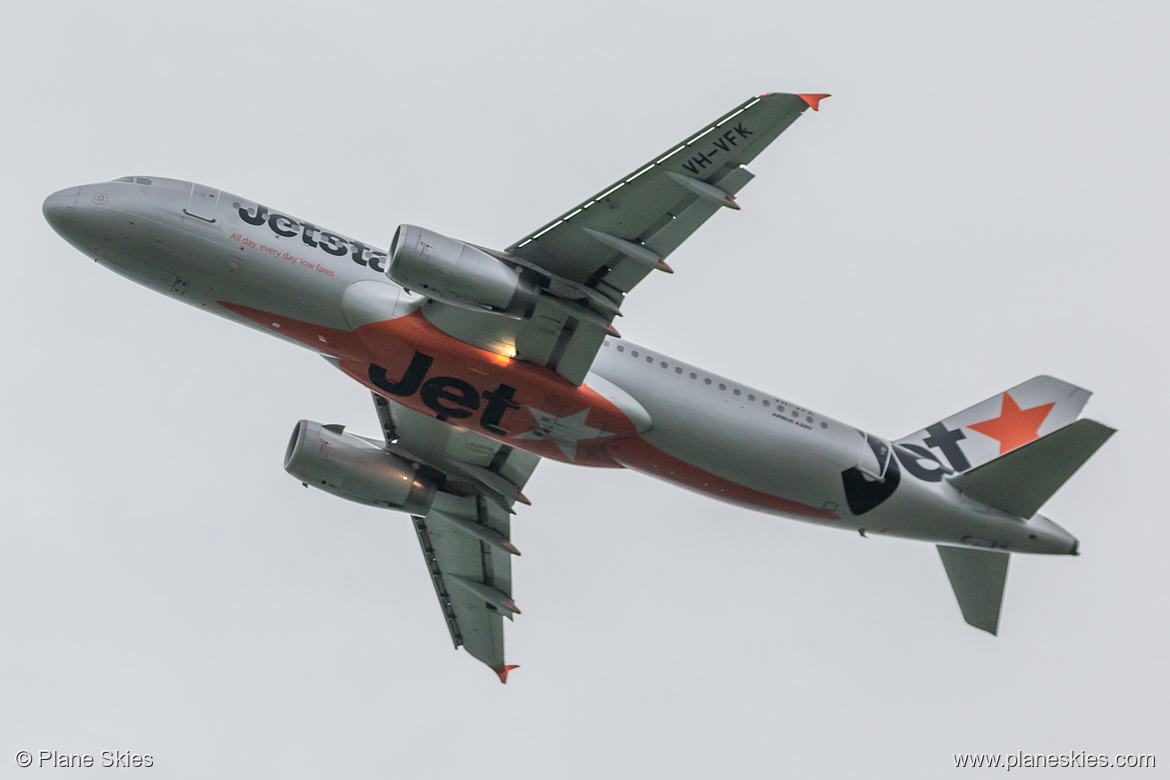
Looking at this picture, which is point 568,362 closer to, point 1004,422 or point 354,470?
point 354,470

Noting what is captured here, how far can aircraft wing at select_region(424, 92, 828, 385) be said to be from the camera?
26562mm

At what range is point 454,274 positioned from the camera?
2811 cm

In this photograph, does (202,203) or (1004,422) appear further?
(1004,422)

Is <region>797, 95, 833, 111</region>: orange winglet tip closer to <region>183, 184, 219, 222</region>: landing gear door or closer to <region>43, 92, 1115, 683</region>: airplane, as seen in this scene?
<region>43, 92, 1115, 683</region>: airplane

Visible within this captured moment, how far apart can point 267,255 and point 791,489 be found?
50.9 ft

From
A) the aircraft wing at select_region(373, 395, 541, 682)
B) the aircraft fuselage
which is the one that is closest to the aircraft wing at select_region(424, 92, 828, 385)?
the aircraft fuselage

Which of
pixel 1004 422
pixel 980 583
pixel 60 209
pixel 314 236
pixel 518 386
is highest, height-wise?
pixel 1004 422

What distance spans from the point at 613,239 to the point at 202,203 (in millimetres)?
10599

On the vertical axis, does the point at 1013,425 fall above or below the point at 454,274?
above

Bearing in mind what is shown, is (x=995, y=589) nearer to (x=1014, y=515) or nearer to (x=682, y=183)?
(x=1014, y=515)

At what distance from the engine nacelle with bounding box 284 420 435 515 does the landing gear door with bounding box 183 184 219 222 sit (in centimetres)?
835

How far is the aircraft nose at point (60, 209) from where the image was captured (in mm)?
29078

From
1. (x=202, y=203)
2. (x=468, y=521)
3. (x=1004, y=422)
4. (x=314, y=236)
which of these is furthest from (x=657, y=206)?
(x=1004, y=422)

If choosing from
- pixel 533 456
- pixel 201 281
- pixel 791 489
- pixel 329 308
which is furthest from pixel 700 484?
pixel 201 281
